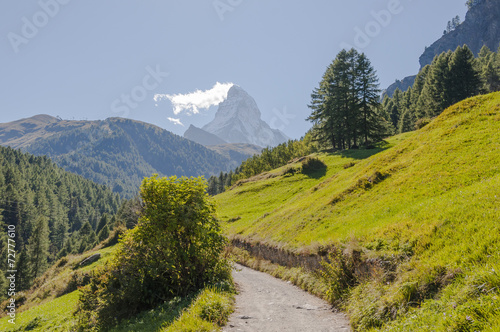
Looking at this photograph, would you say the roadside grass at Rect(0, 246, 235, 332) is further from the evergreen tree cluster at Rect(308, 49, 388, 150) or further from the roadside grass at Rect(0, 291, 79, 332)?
the evergreen tree cluster at Rect(308, 49, 388, 150)

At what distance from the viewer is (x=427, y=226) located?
37.1 feet

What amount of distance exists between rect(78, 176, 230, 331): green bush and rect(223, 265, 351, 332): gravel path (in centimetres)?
285

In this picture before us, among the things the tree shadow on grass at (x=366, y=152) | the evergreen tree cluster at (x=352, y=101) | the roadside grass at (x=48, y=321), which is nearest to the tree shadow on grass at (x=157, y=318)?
the roadside grass at (x=48, y=321)

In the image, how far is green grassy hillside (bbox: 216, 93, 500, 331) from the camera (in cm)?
701

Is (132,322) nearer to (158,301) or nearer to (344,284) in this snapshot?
(158,301)

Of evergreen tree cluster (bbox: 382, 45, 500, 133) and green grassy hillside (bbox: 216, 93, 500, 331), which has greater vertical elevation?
evergreen tree cluster (bbox: 382, 45, 500, 133)

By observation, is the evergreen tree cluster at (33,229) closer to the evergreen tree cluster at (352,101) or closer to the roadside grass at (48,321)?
the roadside grass at (48,321)

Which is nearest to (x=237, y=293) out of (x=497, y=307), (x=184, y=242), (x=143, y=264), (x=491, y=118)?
(x=184, y=242)

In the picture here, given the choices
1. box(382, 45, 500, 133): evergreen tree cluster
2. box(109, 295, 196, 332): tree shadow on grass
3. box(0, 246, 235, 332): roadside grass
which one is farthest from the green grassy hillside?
box(382, 45, 500, 133): evergreen tree cluster

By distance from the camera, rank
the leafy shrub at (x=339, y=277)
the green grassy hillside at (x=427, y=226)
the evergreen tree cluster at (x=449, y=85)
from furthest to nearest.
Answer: the evergreen tree cluster at (x=449, y=85), the leafy shrub at (x=339, y=277), the green grassy hillside at (x=427, y=226)

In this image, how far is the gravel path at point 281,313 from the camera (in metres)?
9.94

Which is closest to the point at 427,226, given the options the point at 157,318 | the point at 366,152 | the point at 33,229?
the point at 157,318

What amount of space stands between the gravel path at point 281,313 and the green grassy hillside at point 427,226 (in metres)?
1.19

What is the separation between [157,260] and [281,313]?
21.9ft
